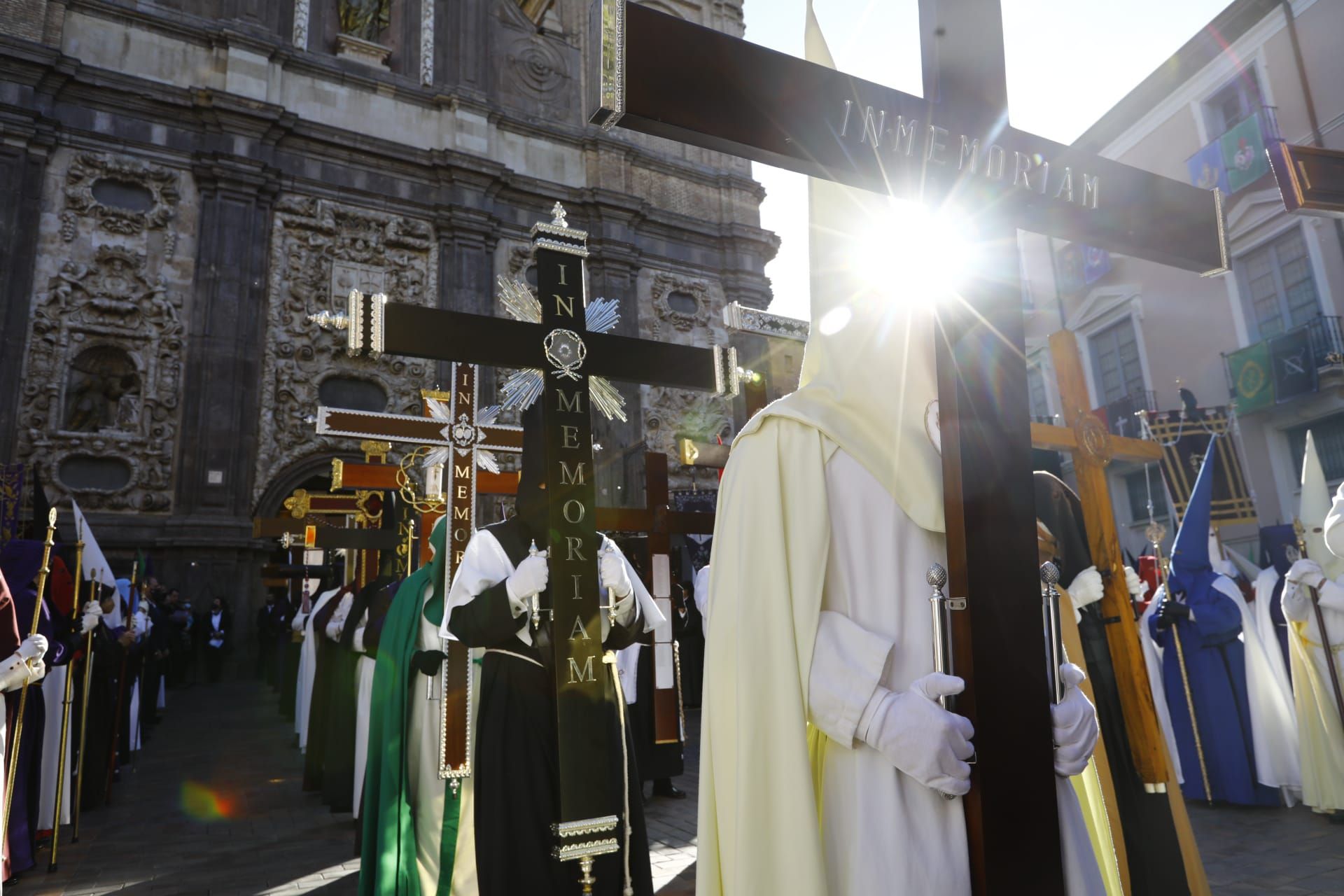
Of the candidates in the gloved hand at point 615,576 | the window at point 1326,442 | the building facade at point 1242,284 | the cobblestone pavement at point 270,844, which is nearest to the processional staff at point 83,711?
the cobblestone pavement at point 270,844

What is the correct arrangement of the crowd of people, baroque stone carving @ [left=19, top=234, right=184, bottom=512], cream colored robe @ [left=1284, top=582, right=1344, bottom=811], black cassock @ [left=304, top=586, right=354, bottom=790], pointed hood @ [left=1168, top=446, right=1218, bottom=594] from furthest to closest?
baroque stone carving @ [left=19, top=234, right=184, bottom=512]
black cassock @ [left=304, top=586, right=354, bottom=790]
cream colored robe @ [left=1284, top=582, right=1344, bottom=811]
pointed hood @ [left=1168, top=446, right=1218, bottom=594]
the crowd of people

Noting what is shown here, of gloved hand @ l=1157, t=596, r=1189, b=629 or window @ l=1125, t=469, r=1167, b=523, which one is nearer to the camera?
gloved hand @ l=1157, t=596, r=1189, b=629

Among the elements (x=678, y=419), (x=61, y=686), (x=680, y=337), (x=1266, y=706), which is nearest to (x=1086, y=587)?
(x=1266, y=706)

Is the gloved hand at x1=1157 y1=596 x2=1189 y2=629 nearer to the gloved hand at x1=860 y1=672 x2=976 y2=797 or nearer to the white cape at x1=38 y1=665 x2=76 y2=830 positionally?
the gloved hand at x1=860 y1=672 x2=976 y2=797

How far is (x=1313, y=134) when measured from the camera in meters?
15.5

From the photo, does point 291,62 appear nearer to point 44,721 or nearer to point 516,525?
point 44,721

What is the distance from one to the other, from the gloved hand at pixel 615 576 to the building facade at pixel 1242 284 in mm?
14431

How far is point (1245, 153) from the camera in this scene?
16719 millimetres

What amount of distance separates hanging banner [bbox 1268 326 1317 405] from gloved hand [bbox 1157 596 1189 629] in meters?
11.3

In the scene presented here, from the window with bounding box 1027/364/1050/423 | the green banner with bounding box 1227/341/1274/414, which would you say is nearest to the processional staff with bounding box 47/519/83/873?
the green banner with bounding box 1227/341/1274/414

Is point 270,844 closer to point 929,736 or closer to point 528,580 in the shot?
point 528,580

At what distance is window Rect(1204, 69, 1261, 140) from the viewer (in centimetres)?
1694

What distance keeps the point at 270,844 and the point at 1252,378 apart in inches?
687

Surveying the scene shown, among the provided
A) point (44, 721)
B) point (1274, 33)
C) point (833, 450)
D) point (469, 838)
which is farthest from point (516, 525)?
point (1274, 33)
